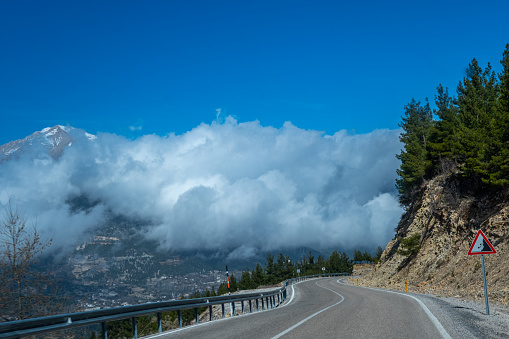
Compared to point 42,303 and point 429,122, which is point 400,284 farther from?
point 42,303

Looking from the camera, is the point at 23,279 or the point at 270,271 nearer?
the point at 23,279

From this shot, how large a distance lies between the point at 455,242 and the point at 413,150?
19421mm

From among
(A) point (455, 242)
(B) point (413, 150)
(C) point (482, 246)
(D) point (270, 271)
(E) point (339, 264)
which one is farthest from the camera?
(E) point (339, 264)

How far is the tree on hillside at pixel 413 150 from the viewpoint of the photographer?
46.5 metres

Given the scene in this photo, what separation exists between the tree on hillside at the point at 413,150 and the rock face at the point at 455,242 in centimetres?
195

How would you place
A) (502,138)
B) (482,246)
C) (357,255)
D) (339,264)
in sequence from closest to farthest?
(482,246) < (502,138) < (339,264) < (357,255)

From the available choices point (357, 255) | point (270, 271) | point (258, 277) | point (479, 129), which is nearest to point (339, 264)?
point (357, 255)

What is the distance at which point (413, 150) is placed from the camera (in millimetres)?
50719

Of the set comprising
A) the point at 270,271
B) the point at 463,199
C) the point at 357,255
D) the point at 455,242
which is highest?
the point at 463,199

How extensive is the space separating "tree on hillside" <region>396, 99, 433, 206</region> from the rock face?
195 centimetres

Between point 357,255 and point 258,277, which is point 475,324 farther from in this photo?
point 357,255

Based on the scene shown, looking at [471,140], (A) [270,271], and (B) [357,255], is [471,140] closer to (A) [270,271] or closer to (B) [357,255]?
(A) [270,271]

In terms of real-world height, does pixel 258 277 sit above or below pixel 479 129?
below

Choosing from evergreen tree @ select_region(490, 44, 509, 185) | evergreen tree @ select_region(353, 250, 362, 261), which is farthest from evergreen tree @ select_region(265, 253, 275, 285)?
evergreen tree @ select_region(490, 44, 509, 185)
